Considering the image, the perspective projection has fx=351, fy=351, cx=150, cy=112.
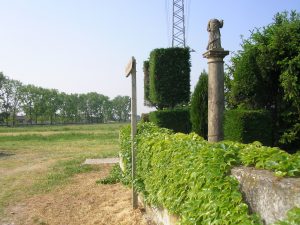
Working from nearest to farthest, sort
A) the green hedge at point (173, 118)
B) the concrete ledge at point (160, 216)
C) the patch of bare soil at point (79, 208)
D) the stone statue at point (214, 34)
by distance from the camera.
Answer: the concrete ledge at point (160, 216) → the patch of bare soil at point (79, 208) → the stone statue at point (214, 34) → the green hedge at point (173, 118)

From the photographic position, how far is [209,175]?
9.82ft

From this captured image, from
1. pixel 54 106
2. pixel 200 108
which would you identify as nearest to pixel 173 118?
pixel 200 108

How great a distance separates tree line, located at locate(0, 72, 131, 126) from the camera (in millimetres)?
89938

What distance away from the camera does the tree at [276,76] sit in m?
11.0

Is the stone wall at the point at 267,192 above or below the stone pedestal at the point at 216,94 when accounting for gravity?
below

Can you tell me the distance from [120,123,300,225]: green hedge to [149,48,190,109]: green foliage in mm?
13093

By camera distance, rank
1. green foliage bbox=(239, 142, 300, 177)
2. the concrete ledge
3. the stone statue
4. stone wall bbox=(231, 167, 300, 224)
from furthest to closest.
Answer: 1. the stone statue
2. the concrete ledge
3. green foliage bbox=(239, 142, 300, 177)
4. stone wall bbox=(231, 167, 300, 224)

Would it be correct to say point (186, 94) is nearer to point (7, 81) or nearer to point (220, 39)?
Answer: point (220, 39)

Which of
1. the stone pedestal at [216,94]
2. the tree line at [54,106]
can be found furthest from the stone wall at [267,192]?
the tree line at [54,106]

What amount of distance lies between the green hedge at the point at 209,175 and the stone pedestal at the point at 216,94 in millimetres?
5652

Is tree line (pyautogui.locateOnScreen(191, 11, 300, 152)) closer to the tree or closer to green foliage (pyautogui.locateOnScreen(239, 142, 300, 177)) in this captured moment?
the tree

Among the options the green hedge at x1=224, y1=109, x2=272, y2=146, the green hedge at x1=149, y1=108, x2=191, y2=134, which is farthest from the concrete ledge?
the green hedge at x1=149, y1=108, x2=191, y2=134

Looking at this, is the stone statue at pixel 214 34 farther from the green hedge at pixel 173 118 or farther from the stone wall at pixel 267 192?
the stone wall at pixel 267 192

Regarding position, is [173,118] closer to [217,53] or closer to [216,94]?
[216,94]
